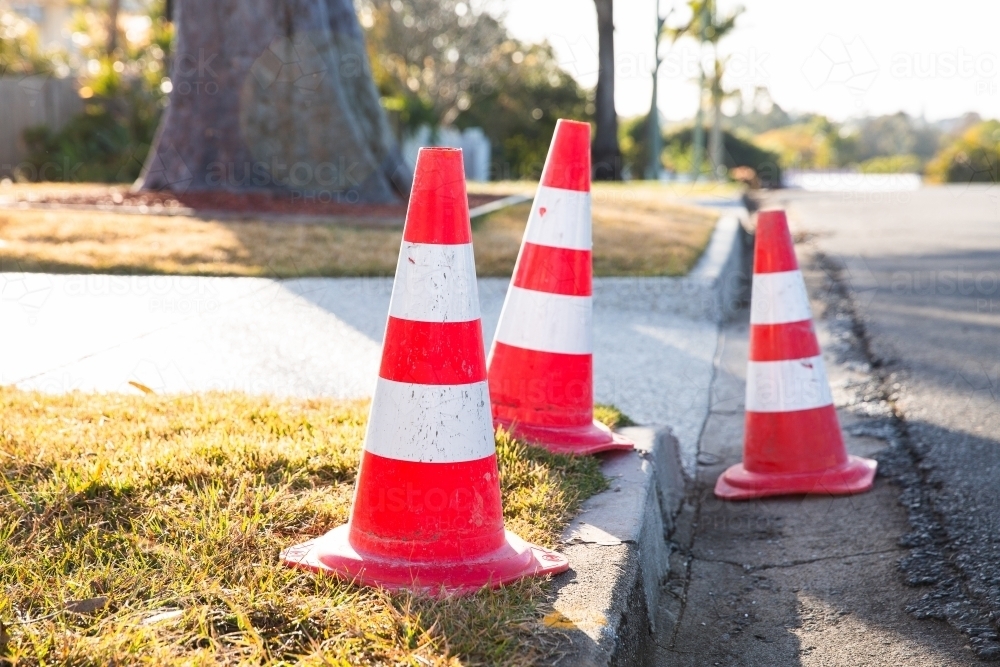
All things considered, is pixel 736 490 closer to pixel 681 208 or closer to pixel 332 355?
pixel 332 355

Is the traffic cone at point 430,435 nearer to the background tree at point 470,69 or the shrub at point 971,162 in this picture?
the background tree at point 470,69

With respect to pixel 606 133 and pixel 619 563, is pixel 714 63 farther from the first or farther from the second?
pixel 619 563

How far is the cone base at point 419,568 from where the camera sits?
2.27m

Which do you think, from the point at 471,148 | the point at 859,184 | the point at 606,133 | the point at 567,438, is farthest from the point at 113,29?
the point at 567,438

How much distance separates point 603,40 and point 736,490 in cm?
2087

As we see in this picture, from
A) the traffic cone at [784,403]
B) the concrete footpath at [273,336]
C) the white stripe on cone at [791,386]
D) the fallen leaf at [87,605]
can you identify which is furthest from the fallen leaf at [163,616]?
the white stripe on cone at [791,386]

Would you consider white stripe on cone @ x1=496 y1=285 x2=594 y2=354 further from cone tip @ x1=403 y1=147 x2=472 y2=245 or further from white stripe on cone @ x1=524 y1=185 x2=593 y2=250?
cone tip @ x1=403 y1=147 x2=472 y2=245

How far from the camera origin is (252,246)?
7.32 meters

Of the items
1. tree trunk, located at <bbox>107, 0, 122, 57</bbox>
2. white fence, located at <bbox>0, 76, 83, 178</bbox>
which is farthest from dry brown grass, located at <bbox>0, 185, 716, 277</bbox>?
tree trunk, located at <bbox>107, 0, 122, 57</bbox>

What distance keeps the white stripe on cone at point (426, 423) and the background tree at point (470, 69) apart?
107 feet

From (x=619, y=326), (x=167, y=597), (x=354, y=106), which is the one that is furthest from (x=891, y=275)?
(x=167, y=597)

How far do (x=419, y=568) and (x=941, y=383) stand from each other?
10.9ft

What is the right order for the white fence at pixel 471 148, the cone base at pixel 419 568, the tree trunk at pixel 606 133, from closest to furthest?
the cone base at pixel 419 568
the white fence at pixel 471 148
the tree trunk at pixel 606 133

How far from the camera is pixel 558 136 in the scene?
3.33 meters
